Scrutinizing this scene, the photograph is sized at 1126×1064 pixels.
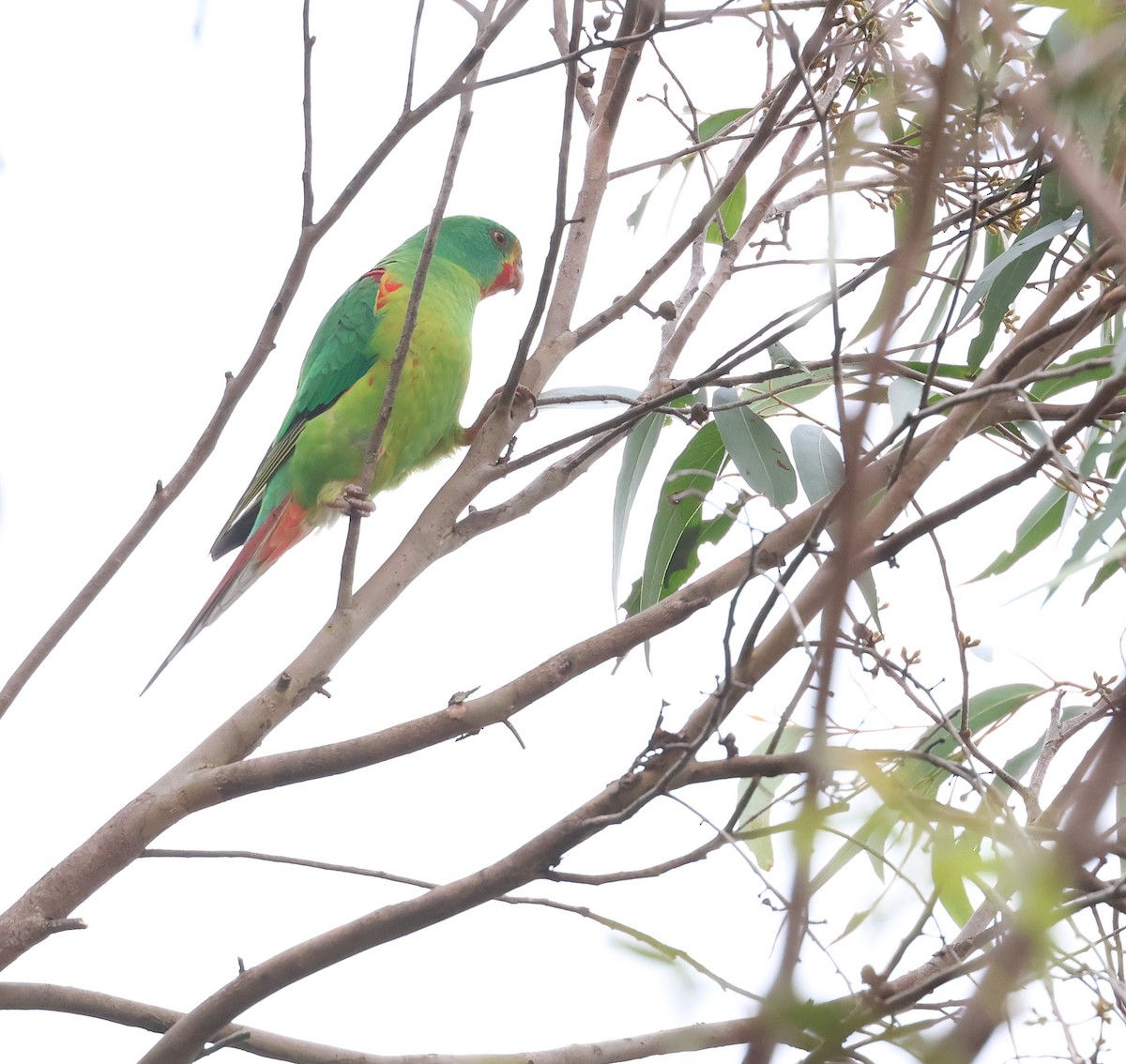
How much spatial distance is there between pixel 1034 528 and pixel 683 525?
685 millimetres

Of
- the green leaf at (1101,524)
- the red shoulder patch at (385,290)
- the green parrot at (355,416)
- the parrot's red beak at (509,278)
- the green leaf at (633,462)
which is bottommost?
the green leaf at (1101,524)

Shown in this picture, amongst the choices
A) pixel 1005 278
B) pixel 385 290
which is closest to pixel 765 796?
pixel 1005 278

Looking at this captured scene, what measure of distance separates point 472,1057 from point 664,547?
3.04 feet

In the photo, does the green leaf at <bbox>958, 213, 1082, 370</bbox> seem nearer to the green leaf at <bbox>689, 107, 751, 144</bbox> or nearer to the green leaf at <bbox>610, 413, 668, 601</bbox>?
the green leaf at <bbox>610, 413, 668, 601</bbox>

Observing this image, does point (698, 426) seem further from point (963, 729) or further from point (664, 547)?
point (963, 729)

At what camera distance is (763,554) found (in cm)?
159

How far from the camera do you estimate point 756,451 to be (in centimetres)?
187

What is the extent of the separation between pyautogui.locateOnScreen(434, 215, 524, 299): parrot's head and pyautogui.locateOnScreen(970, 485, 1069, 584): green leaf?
1996mm

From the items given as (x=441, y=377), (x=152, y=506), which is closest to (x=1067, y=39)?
(x=152, y=506)

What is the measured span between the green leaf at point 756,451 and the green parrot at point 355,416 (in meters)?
1.04

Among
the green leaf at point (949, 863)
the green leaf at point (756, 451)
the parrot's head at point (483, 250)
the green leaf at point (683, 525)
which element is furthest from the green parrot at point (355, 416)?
the green leaf at point (949, 863)

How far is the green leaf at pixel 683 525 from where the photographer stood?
79.3 inches

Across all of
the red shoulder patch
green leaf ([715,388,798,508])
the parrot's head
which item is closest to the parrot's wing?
the red shoulder patch

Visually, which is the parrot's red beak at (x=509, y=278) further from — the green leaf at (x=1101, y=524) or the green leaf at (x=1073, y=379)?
the green leaf at (x=1101, y=524)
